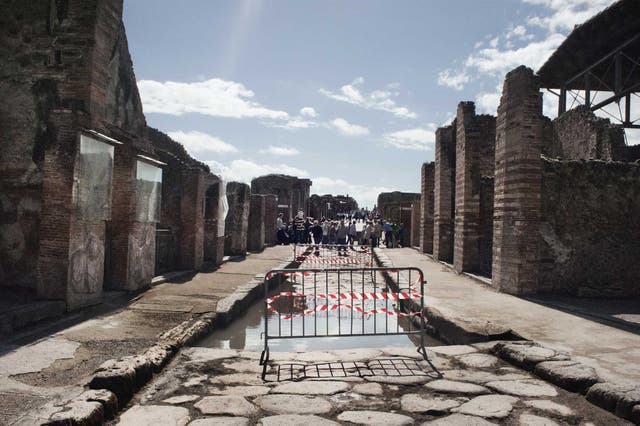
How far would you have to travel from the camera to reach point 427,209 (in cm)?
1677

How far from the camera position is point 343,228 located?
20219 mm

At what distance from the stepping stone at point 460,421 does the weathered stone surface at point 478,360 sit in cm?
129

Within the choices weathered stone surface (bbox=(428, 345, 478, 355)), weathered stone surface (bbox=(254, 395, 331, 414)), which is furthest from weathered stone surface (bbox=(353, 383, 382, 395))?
weathered stone surface (bbox=(428, 345, 478, 355))

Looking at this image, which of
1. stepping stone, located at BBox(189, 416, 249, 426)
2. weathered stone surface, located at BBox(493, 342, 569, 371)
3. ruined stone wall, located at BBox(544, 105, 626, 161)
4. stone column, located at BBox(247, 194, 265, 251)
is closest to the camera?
stepping stone, located at BBox(189, 416, 249, 426)

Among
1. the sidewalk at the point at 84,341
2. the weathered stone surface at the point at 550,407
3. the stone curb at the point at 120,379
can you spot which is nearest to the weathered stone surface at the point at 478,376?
the weathered stone surface at the point at 550,407

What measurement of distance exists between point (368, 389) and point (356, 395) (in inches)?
6.9

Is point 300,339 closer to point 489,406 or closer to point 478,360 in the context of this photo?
point 478,360

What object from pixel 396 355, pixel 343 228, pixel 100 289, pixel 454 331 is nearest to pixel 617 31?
pixel 343 228

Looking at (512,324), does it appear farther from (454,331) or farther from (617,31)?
(617,31)

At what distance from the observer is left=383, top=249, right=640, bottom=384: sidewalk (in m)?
4.40

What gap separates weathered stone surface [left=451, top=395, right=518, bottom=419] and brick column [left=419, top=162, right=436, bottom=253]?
13358mm

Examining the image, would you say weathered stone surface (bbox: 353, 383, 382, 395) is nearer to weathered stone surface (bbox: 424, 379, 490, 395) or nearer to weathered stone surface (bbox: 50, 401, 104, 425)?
weathered stone surface (bbox: 424, 379, 490, 395)

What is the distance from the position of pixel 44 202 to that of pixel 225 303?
2.87 m

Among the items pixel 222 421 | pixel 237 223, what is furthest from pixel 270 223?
pixel 222 421
